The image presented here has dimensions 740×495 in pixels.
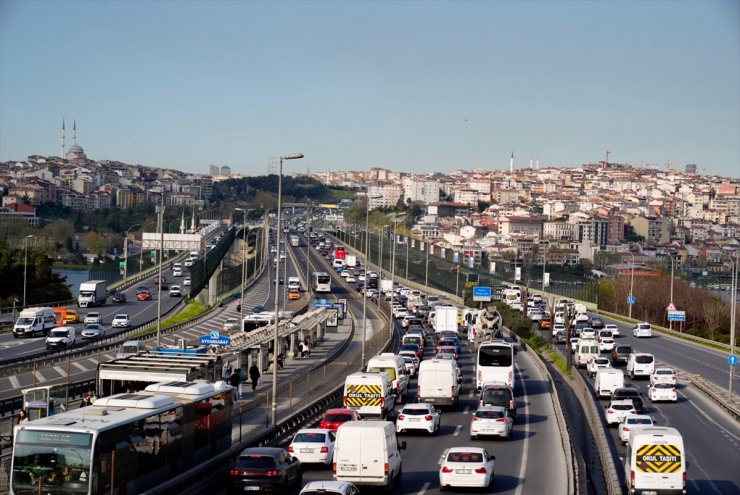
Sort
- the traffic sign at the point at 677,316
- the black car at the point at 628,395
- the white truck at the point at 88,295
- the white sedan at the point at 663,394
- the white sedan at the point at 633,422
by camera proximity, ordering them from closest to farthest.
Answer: the white sedan at the point at 633,422, the black car at the point at 628,395, the white sedan at the point at 663,394, the traffic sign at the point at 677,316, the white truck at the point at 88,295

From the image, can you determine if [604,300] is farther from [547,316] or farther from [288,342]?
[288,342]

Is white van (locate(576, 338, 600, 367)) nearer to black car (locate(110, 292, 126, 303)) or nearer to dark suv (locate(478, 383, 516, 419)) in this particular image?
dark suv (locate(478, 383, 516, 419))

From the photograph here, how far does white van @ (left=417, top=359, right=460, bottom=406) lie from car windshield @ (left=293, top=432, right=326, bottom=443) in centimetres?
1112

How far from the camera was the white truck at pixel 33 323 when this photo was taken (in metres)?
60.7

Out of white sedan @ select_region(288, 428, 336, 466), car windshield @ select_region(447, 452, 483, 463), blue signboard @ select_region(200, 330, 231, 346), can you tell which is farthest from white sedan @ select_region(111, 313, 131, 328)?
car windshield @ select_region(447, 452, 483, 463)

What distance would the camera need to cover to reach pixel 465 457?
21797mm

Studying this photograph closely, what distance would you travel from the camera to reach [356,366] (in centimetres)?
4534

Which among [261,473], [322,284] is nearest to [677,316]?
[322,284]

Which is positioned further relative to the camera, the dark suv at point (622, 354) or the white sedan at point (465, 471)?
the dark suv at point (622, 354)

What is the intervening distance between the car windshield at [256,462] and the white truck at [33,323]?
43416mm

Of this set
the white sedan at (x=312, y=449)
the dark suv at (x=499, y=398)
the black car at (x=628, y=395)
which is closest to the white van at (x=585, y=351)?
the black car at (x=628, y=395)

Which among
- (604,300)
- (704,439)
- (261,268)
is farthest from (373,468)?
(261,268)

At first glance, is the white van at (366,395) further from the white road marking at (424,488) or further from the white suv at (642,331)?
the white suv at (642,331)

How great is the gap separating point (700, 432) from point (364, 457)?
17.7m
